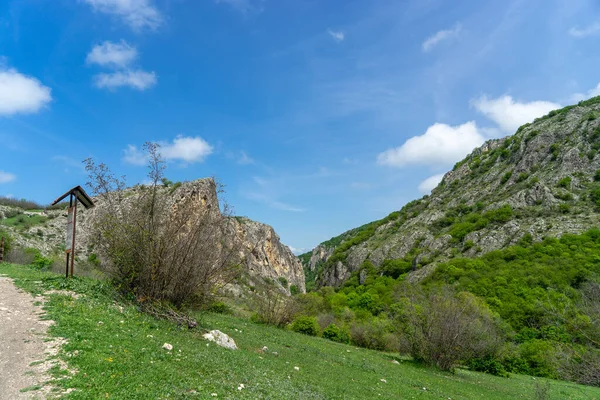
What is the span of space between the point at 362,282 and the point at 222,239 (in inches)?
2907

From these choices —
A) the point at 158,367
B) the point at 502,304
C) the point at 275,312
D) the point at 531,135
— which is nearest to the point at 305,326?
the point at 275,312

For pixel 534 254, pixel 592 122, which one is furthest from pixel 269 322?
pixel 592 122

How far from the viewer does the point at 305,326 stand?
3503 centimetres

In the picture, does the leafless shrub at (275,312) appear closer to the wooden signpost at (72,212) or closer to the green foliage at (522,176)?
the wooden signpost at (72,212)

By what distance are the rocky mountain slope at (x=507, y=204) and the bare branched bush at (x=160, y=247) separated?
187 feet

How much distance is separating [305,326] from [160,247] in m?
24.4

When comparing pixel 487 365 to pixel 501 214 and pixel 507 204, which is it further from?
pixel 507 204

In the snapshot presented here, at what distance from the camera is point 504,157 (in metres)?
85.3

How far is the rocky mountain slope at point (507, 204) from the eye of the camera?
57875 mm

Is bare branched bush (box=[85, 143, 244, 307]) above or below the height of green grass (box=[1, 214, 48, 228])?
below

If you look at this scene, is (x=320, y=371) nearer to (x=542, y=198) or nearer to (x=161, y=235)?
(x=161, y=235)

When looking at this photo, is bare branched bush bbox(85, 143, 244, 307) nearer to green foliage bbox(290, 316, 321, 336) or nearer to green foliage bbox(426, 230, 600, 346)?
green foliage bbox(290, 316, 321, 336)

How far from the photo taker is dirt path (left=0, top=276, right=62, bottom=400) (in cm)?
620

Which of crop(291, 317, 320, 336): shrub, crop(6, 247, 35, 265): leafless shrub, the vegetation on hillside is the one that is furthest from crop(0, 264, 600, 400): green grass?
crop(6, 247, 35, 265): leafless shrub
